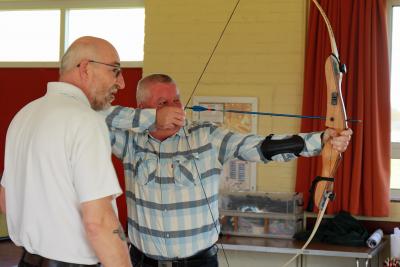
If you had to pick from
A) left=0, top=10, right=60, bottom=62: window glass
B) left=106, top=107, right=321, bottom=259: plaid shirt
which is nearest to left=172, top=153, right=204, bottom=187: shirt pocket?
left=106, top=107, right=321, bottom=259: plaid shirt

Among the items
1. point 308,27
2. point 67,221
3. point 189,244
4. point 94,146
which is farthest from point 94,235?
point 308,27

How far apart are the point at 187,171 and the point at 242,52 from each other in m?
2.26

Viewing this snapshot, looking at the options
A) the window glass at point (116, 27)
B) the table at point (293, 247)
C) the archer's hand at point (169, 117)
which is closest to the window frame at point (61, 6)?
the window glass at point (116, 27)

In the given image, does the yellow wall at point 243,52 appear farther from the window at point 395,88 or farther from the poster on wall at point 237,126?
the window at point 395,88

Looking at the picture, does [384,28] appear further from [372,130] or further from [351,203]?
[351,203]

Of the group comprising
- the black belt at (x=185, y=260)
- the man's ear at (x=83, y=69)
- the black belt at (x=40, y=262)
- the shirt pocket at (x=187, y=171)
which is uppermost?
the man's ear at (x=83, y=69)

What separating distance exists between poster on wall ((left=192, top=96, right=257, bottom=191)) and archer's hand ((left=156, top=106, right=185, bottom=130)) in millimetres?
2182

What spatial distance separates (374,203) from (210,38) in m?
1.61

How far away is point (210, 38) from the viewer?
455 centimetres

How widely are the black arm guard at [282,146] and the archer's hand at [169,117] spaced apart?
311 mm

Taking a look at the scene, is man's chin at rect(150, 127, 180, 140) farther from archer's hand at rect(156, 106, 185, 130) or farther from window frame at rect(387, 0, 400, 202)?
window frame at rect(387, 0, 400, 202)

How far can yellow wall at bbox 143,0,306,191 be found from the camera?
4402 millimetres

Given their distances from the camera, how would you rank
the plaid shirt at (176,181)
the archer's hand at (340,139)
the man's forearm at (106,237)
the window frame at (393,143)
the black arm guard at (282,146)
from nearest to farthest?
the man's forearm at (106,237) < the archer's hand at (340,139) < the black arm guard at (282,146) < the plaid shirt at (176,181) < the window frame at (393,143)

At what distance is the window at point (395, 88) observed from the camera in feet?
14.4
